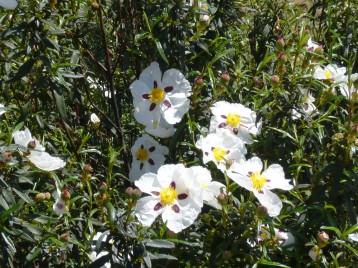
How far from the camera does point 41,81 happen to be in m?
2.83

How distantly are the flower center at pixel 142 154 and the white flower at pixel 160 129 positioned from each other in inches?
4.3

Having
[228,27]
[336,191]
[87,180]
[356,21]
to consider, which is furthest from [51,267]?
[356,21]

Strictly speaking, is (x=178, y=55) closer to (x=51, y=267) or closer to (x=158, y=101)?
(x=158, y=101)

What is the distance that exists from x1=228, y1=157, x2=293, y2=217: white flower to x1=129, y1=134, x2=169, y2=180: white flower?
0.50m

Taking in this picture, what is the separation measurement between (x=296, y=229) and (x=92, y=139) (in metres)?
1.29

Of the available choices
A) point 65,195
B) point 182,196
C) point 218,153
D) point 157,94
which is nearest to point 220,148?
point 218,153

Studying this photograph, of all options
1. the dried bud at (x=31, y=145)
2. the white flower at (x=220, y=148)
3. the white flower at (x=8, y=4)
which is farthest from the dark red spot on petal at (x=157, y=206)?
the white flower at (x=8, y=4)

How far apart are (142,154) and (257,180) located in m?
0.70

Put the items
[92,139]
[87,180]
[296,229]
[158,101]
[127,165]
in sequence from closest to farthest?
1. [87,180]
2. [296,229]
3. [158,101]
4. [127,165]
5. [92,139]

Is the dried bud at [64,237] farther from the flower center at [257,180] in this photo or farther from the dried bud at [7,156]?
the flower center at [257,180]

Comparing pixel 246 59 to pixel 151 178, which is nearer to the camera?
pixel 151 178

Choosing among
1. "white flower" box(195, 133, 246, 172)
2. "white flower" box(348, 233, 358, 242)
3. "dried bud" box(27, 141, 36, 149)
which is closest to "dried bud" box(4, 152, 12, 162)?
"dried bud" box(27, 141, 36, 149)

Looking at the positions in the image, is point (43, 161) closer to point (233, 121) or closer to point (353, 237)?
point (233, 121)

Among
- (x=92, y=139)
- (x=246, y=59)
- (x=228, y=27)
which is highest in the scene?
(x=228, y=27)
